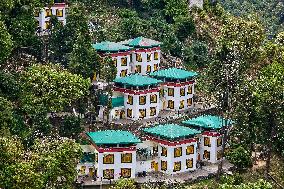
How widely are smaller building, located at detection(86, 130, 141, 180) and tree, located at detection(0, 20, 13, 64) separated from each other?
10572 millimetres

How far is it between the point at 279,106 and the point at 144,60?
67.1ft

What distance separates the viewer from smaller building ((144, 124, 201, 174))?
61172mm

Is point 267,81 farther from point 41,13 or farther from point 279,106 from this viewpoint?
point 41,13

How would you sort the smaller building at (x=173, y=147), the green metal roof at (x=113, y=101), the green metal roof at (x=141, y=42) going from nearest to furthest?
the smaller building at (x=173, y=147)
the green metal roof at (x=113, y=101)
the green metal roof at (x=141, y=42)

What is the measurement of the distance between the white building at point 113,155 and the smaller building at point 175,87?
12688 millimetres

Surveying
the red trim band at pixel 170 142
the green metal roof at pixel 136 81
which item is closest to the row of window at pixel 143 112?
the green metal roof at pixel 136 81

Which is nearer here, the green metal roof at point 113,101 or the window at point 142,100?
the green metal roof at point 113,101

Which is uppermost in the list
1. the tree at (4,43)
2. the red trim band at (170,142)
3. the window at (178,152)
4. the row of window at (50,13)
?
the row of window at (50,13)

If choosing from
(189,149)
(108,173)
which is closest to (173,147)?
(189,149)

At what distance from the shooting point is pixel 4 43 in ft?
199

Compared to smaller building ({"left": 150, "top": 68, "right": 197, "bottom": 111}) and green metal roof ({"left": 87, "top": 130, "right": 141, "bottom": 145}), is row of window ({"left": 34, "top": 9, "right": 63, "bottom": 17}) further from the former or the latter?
green metal roof ({"left": 87, "top": 130, "right": 141, "bottom": 145})

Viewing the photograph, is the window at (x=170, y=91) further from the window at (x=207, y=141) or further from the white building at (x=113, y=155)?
the white building at (x=113, y=155)

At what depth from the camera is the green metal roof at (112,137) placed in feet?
192

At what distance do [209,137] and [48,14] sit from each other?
73.6ft
